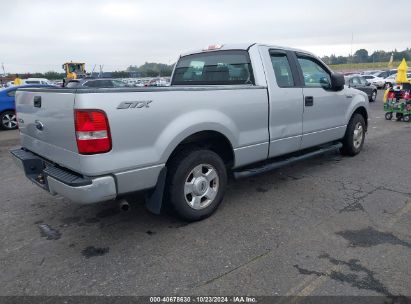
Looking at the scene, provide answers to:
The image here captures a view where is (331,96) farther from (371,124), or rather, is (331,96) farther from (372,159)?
(371,124)

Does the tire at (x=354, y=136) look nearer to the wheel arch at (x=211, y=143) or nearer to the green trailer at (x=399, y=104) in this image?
the wheel arch at (x=211, y=143)

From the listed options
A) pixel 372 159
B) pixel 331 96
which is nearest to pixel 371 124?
pixel 372 159

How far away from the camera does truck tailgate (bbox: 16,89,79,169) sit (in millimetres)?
2932

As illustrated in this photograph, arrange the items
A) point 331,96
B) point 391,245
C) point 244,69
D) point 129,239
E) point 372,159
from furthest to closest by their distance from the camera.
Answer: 1. point 372,159
2. point 331,96
3. point 244,69
4. point 129,239
5. point 391,245

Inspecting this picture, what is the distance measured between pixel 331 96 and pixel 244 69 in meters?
1.78

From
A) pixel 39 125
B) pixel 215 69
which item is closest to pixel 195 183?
pixel 39 125

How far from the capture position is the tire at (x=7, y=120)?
11.5 meters

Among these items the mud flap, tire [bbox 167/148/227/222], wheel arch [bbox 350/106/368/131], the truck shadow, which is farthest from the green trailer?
the mud flap

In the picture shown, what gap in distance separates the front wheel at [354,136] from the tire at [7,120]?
10.6 m

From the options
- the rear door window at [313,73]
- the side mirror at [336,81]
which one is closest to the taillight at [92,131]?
the rear door window at [313,73]

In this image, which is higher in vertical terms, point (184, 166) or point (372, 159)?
point (184, 166)

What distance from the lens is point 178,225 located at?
3.75 meters

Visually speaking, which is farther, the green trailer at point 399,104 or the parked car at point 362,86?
the parked car at point 362,86

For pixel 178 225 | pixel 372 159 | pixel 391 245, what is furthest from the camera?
pixel 372 159
